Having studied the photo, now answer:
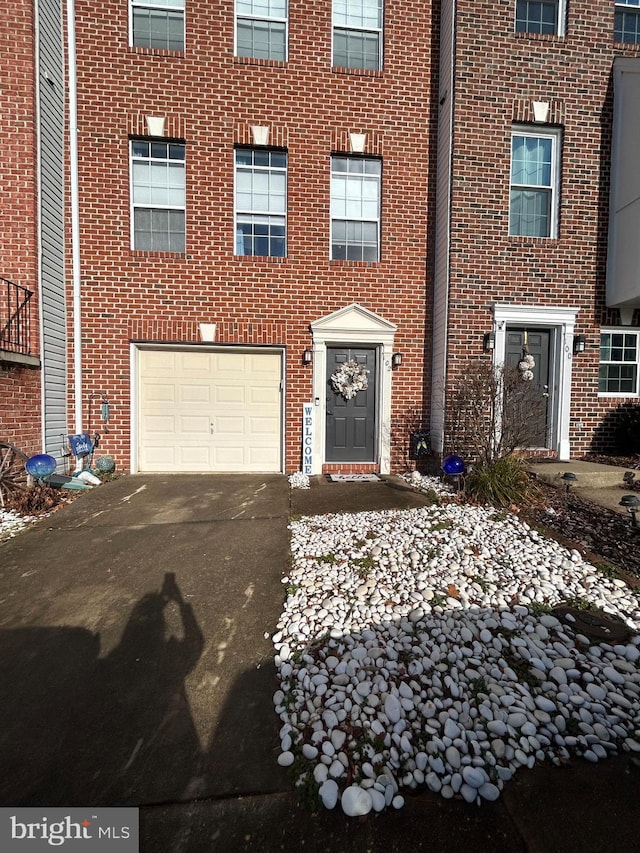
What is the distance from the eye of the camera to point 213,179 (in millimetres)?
6121

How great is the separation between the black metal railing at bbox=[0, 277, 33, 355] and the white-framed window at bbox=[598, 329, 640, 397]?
29.8 feet

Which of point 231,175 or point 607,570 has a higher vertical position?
point 231,175

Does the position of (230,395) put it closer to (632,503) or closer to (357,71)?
(632,503)

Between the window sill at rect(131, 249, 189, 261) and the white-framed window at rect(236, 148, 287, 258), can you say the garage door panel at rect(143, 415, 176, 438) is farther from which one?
the white-framed window at rect(236, 148, 287, 258)

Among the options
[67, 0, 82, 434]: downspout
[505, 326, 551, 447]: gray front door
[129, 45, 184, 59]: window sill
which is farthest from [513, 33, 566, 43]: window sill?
[67, 0, 82, 434]: downspout

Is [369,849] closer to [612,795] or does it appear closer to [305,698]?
[305,698]

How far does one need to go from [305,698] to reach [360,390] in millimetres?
5096

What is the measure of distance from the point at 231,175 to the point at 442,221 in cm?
350

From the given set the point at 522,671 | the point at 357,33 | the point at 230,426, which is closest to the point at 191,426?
the point at 230,426

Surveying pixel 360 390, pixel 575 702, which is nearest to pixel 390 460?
pixel 360 390

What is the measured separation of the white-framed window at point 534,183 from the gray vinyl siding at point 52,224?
23.3 feet

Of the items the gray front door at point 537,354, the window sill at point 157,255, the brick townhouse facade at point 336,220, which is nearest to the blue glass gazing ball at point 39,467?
the brick townhouse facade at point 336,220

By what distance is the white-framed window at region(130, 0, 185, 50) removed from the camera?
599cm

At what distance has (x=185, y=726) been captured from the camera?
1.78 meters
